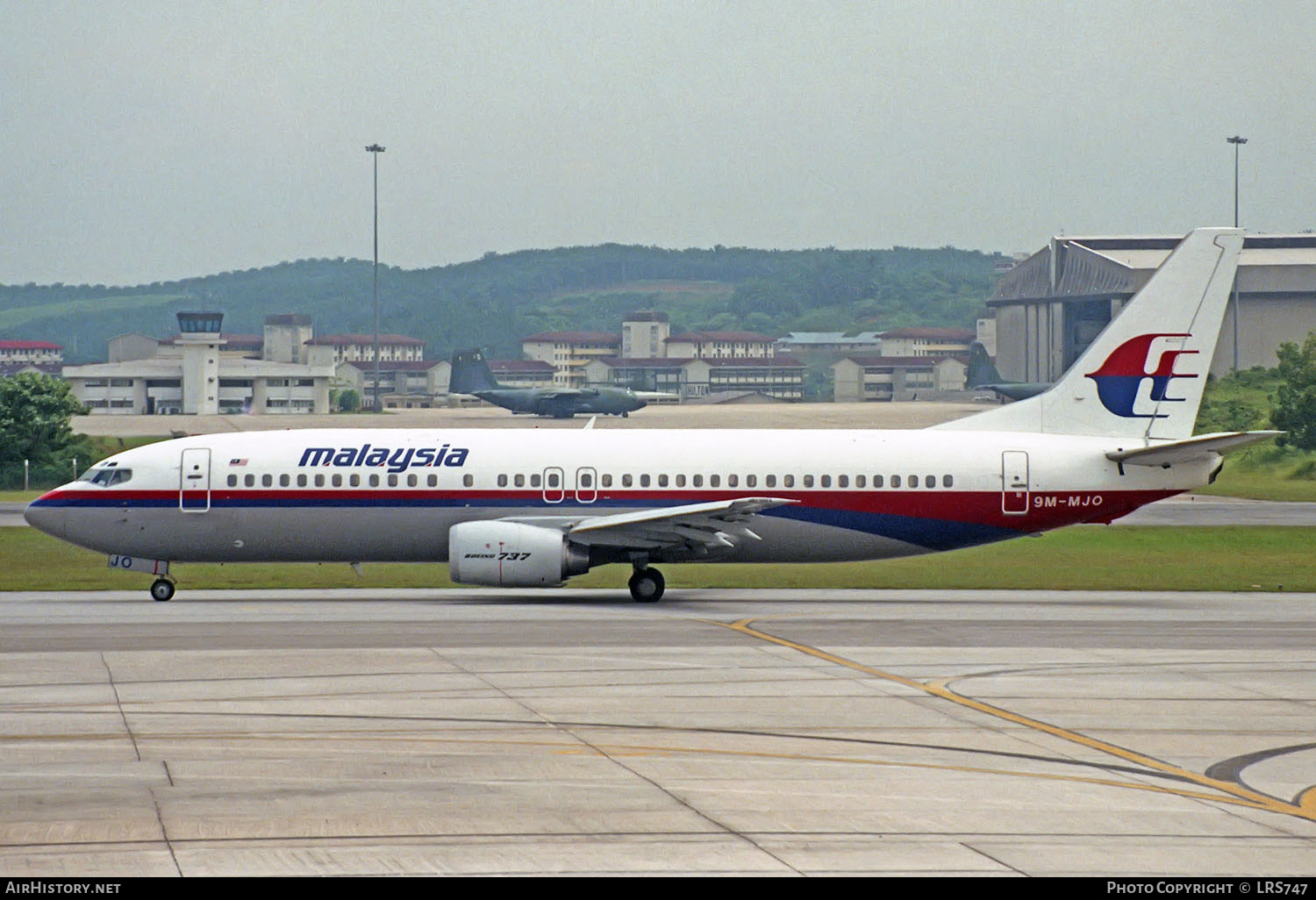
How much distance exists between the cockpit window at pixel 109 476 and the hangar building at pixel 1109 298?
4194 inches

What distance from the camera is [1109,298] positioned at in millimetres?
141500

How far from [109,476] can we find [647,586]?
1243 cm

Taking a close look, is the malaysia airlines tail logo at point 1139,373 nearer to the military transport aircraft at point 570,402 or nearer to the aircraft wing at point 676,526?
the aircraft wing at point 676,526

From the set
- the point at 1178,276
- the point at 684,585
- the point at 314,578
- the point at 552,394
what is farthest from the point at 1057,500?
the point at 552,394

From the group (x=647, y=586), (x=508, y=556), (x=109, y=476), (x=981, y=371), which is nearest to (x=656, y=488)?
(x=647, y=586)

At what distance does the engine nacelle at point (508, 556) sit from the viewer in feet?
114

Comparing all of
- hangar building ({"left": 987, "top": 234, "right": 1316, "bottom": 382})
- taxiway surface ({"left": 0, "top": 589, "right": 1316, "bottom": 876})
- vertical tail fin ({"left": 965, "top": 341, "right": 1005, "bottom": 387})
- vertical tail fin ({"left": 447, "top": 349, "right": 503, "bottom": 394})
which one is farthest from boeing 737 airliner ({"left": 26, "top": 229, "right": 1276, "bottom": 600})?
vertical tail fin ({"left": 447, "top": 349, "right": 503, "bottom": 394})

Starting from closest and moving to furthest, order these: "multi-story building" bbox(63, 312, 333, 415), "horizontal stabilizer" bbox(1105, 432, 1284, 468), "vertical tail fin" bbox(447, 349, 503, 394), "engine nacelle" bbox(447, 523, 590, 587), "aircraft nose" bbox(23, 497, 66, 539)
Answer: "horizontal stabilizer" bbox(1105, 432, 1284, 468), "engine nacelle" bbox(447, 523, 590, 587), "aircraft nose" bbox(23, 497, 66, 539), "multi-story building" bbox(63, 312, 333, 415), "vertical tail fin" bbox(447, 349, 503, 394)

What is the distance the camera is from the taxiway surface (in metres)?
14.0

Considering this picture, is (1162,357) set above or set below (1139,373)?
above

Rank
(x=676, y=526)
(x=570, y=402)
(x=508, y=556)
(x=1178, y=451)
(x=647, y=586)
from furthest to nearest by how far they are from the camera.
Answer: (x=570, y=402) < (x=647, y=586) < (x=676, y=526) < (x=1178, y=451) < (x=508, y=556)

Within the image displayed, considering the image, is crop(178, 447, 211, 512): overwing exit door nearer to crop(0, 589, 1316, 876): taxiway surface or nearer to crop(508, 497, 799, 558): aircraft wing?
crop(0, 589, 1316, 876): taxiway surface

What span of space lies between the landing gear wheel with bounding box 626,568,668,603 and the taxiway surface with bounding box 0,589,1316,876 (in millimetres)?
2919

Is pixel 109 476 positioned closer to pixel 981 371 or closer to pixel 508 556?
pixel 508 556
